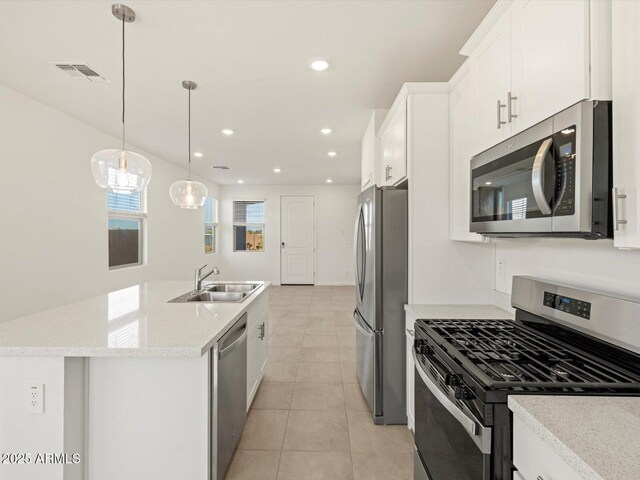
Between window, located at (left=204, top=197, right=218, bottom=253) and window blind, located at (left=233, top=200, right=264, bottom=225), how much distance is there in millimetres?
500

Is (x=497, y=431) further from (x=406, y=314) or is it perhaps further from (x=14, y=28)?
(x=14, y=28)

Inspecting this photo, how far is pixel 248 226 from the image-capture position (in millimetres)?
8609

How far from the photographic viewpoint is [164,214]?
5723 millimetres

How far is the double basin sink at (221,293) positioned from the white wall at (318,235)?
17.7 feet

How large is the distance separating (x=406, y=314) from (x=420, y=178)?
908mm

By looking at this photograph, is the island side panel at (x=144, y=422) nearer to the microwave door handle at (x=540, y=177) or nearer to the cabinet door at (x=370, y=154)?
the microwave door handle at (x=540, y=177)

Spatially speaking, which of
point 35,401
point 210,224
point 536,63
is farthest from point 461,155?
point 210,224

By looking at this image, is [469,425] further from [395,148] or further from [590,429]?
[395,148]

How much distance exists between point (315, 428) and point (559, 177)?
82.4 inches

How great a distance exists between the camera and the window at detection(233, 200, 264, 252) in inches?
336

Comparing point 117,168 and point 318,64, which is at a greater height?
point 318,64

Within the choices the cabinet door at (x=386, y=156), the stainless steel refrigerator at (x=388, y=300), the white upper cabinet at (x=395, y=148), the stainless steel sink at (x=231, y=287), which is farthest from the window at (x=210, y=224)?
the stainless steel refrigerator at (x=388, y=300)

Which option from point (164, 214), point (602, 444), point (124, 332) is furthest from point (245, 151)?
point (602, 444)

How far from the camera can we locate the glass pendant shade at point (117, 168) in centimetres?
191
